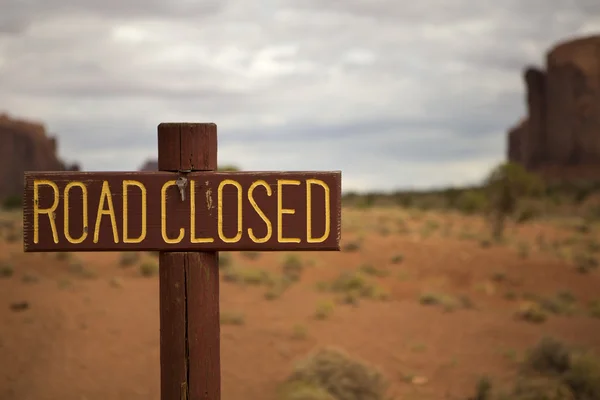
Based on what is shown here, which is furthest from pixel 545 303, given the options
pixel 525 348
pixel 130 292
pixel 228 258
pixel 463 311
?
pixel 130 292

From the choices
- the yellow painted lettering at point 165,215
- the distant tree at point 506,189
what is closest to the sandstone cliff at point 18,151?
the distant tree at point 506,189

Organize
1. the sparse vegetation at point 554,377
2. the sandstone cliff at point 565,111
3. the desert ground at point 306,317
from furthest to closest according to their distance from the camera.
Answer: the sandstone cliff at point 565,111 < the desert ground at point 306,317 < the sparse vegetation at point 554,377

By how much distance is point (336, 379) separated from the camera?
24.5 feet

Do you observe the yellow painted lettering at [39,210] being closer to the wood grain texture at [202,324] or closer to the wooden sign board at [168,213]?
the wooden sign board at [168,213]

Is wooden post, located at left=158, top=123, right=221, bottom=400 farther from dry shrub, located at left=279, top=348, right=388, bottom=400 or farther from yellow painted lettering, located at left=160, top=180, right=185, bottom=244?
dry shrub, located at left=279, top=348, right=388, bottom=400

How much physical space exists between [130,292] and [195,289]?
968 cm

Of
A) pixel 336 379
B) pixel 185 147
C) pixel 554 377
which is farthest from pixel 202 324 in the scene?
pixel 554 377

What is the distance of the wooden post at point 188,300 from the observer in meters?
3.14

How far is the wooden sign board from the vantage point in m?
3.10

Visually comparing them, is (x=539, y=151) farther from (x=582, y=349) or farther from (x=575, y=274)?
(x=582, y=349)

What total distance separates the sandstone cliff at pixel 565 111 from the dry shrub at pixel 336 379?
241ft

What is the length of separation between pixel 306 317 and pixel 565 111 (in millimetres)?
77091

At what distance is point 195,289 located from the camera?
3148 mm

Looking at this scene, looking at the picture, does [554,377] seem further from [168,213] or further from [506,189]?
[506,189]
